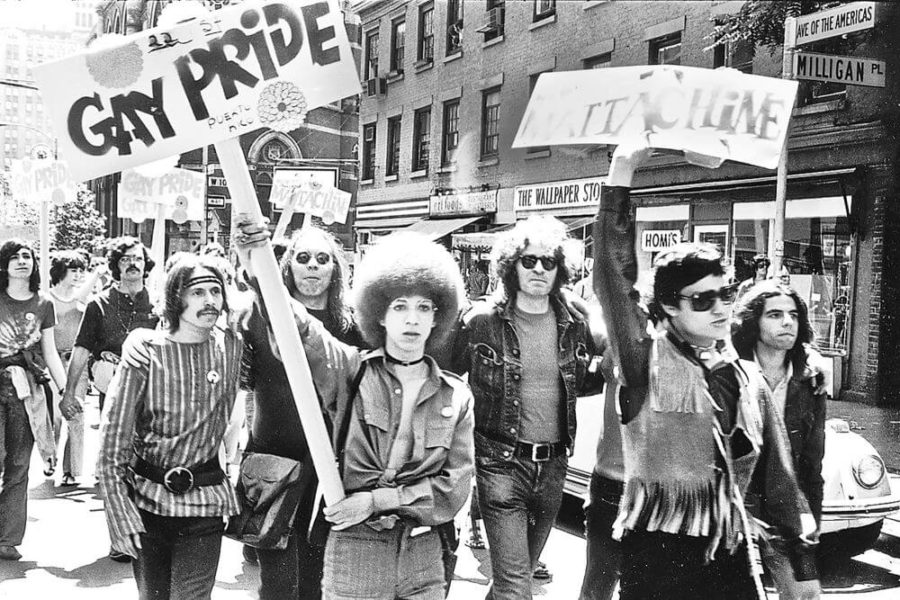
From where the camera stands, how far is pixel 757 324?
388 centimetres

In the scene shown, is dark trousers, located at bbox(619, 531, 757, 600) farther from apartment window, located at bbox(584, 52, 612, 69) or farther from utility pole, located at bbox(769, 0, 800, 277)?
apartment window, located at bbox(584, 52, 612, 69)

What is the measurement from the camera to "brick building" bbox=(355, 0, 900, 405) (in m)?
12.9

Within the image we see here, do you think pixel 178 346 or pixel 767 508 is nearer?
pixel 767 508

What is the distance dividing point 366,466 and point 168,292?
3.72 feet

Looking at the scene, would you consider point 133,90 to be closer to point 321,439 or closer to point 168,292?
point 168,292

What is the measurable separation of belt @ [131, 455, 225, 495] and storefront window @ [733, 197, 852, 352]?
11.1m

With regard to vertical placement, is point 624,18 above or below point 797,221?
above

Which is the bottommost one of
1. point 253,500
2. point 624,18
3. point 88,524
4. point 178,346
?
point 88,524

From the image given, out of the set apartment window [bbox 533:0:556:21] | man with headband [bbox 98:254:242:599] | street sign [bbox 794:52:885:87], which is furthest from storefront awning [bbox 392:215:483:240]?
man with headband [bbox 98:254:242:599]

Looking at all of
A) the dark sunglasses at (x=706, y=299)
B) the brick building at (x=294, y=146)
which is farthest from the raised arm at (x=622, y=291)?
the brick building at (x=294, y=146)

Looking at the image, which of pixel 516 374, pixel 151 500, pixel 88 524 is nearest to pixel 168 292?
pixel 151 500

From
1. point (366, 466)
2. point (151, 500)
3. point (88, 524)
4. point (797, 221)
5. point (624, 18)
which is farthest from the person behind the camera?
point (624, 18)

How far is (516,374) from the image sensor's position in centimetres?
397

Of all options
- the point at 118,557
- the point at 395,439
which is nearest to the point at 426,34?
the point at 118,557
